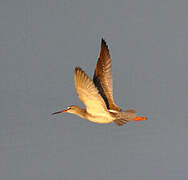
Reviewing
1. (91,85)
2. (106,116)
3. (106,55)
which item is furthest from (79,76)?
(106,55)

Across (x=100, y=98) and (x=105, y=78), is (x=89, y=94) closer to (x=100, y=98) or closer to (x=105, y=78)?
(x=100, y=98)

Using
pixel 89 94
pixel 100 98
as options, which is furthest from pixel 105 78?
pixel 89 94

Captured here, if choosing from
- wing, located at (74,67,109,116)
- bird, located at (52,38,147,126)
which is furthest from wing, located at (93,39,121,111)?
→ wing, located at (74,67,109,116)

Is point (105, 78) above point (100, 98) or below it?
above

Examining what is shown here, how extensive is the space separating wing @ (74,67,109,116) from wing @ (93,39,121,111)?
2.32ft

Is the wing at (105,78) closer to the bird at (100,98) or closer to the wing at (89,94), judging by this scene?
the bird at (100,98)

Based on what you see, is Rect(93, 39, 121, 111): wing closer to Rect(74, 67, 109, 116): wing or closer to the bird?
the bird

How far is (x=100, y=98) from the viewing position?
9.99 metres

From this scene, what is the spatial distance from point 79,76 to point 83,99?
Answer: 68 centimetres

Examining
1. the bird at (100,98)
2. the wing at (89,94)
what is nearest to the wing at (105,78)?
the bird at (100,98)

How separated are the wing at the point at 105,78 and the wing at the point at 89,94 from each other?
0.71 metres

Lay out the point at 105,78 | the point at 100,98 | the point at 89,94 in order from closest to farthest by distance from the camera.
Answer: the point at 89,94 < the point at 100,98 < the point at 105,78

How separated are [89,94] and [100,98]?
26cm

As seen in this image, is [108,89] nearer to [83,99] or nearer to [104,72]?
[104,72]
